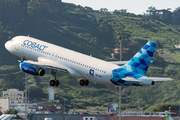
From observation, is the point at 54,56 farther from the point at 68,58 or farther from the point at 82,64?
the point at 82,64

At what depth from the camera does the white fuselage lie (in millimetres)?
68500

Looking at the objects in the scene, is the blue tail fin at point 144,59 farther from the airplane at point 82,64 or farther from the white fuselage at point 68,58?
the white fuselage at point 68,58

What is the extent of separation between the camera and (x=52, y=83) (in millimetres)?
74500

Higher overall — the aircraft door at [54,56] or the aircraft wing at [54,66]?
the aircraft door at [54,56]

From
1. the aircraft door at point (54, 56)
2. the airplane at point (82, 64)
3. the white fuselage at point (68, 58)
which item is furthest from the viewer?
the aircraft door at point (54, 56)

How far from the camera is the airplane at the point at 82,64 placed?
218ft

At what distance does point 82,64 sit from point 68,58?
3491 mm

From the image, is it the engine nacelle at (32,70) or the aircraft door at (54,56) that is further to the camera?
the aircraft door at (54,56)

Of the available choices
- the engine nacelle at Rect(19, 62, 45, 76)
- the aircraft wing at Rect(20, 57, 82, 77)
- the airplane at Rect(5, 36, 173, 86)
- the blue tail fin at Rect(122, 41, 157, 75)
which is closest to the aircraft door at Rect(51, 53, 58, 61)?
the airplane at Rect(5, 36, 173, 86)

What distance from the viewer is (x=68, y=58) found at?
72688mm

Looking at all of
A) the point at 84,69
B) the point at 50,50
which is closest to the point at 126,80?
the point at 84,69

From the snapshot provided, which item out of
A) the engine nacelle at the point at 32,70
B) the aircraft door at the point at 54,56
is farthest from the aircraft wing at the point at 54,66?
the aircraft door at the point at 54,56

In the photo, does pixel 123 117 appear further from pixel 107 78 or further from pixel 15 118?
pixel 107 78

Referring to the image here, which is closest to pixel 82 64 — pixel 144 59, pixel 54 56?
pixel 54 56
